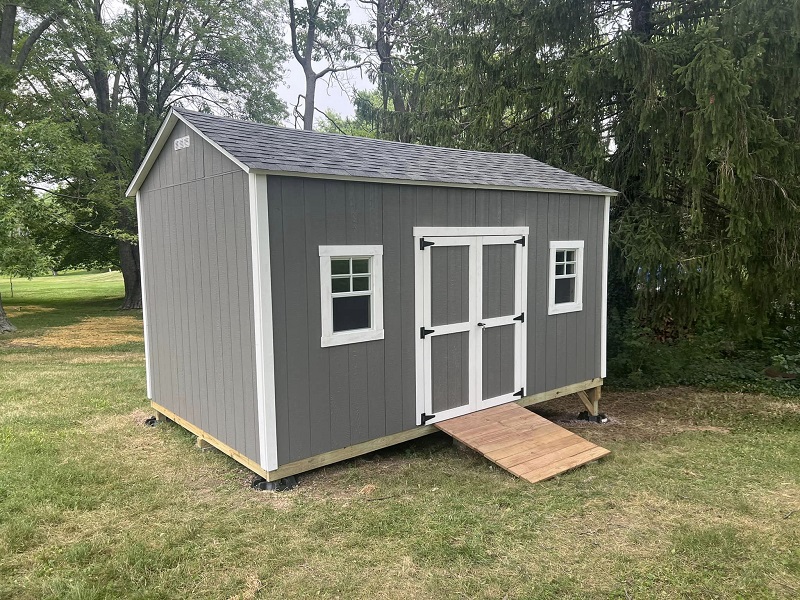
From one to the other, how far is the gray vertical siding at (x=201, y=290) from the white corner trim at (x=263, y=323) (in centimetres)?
13

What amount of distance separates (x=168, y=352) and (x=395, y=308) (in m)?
2.71

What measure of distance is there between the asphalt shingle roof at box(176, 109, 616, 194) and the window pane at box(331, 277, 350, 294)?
0.87 m

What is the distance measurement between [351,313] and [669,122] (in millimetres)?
5523

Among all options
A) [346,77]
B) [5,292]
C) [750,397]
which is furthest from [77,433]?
[5,292]

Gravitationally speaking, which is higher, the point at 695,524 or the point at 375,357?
the point at 375,357

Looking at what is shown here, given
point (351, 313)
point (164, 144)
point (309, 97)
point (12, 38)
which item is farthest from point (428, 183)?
point (309, 97)

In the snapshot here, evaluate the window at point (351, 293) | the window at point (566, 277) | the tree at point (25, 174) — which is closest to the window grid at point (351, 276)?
the window at point (351, 293)

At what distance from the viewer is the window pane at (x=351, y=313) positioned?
15.8 ft

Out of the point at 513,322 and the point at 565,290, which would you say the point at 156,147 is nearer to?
the point at 513,322

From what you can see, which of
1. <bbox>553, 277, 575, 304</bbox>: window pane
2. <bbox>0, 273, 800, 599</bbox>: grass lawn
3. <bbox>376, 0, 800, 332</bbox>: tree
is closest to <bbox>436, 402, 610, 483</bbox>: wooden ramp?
<bbox>0, 273, 800, 599</bbox>: grass lawn

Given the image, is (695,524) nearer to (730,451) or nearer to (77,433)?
(730,451)

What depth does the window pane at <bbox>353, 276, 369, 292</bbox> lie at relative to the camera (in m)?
4.93

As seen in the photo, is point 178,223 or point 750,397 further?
point 750,397

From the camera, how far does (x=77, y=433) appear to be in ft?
20.2
